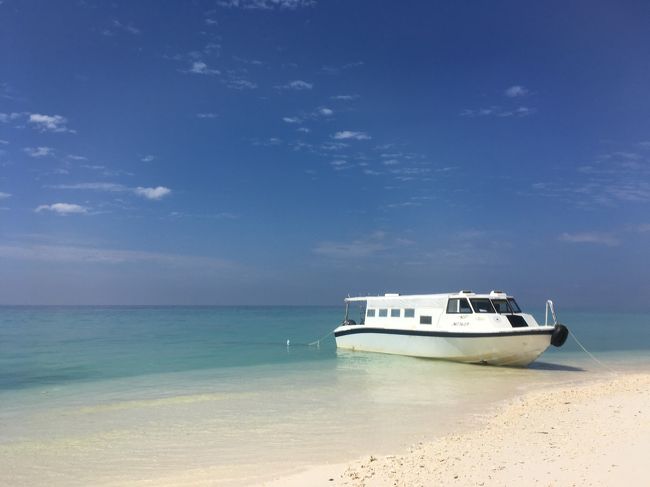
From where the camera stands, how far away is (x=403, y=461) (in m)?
8.77

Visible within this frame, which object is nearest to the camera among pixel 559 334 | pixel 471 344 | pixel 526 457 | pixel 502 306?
pixel 526 457

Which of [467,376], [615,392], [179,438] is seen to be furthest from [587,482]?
[467,376]

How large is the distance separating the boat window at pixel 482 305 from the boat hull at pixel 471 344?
3.91 feet

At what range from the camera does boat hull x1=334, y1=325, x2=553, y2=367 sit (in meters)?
22.3

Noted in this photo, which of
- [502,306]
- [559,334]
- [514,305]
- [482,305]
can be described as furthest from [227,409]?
[514,305]

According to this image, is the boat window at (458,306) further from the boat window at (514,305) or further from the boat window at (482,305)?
the boat window at (514,305)

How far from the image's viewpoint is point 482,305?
23.9m

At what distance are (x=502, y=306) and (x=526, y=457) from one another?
52.1 ft

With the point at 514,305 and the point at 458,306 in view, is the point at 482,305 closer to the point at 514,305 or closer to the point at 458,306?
the point at 458,306

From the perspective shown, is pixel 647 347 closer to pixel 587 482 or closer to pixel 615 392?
pixel 615 392

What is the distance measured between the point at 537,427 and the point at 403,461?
13.0 ft

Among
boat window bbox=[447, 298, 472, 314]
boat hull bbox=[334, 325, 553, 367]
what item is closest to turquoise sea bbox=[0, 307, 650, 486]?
boat hull bbox=[334, 325, 553, 367]

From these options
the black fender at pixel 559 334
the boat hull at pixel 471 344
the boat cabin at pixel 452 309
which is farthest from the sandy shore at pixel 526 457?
the boat cabin at pixel 452 309

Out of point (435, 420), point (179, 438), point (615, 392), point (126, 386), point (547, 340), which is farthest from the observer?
point (547, 340)
